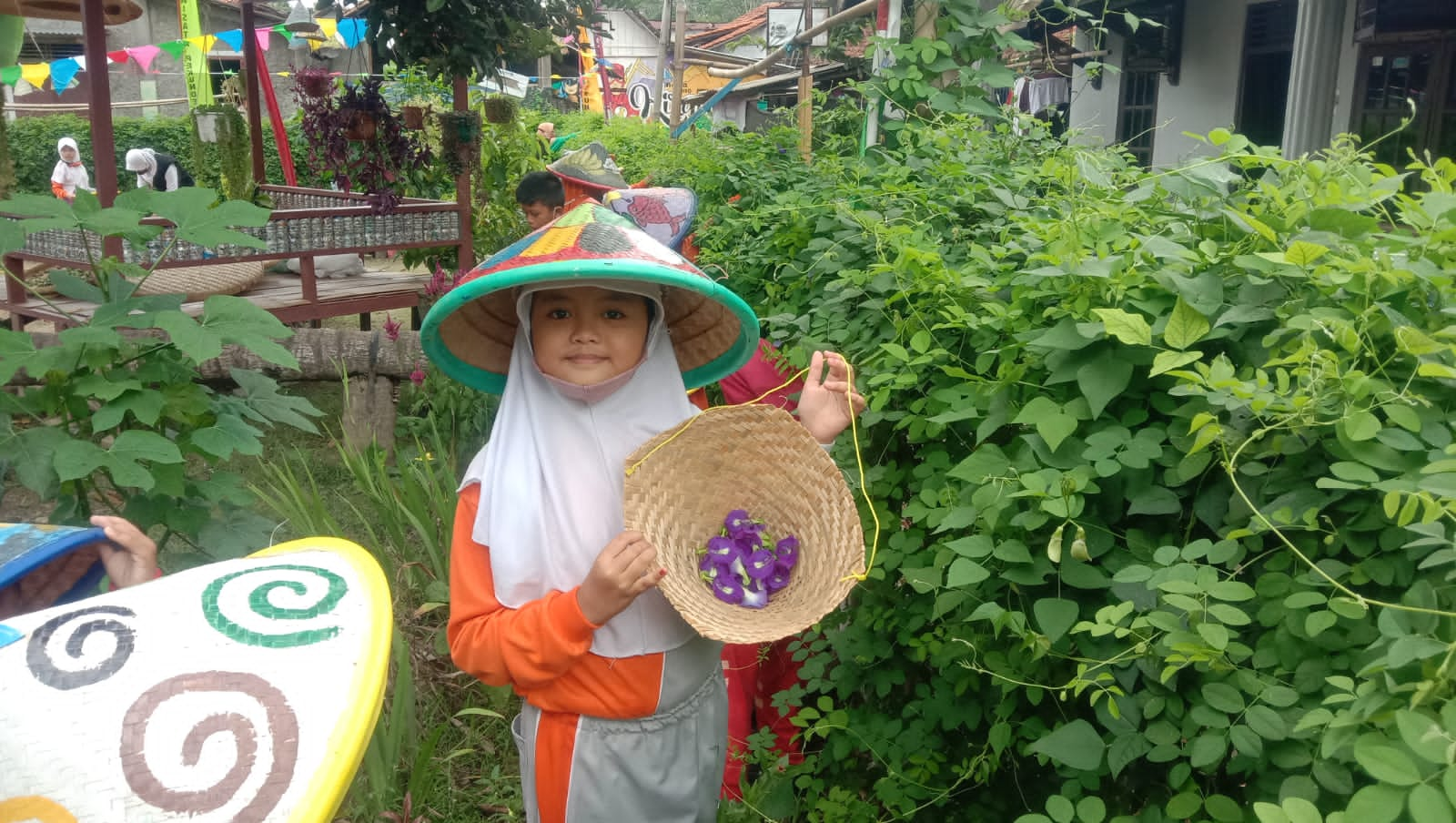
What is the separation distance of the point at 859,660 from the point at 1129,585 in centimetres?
90

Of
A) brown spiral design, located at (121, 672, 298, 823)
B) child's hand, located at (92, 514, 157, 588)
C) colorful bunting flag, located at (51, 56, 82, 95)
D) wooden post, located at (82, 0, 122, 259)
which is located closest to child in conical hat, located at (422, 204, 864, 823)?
child's hand, located at (92, 514, 157, 588)

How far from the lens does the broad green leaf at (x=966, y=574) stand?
1312 mm

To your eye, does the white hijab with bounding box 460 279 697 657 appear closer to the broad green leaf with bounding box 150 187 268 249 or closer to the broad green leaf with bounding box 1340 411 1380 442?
the broad green leaf with bounding box 150 187 268 249

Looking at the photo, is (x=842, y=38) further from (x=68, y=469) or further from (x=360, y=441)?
(x=68, y=469)

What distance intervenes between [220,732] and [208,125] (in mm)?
7979

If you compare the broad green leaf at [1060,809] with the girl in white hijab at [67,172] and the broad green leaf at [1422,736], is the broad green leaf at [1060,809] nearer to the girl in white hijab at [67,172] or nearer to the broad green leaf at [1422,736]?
the broad green leaf at [1422,736]

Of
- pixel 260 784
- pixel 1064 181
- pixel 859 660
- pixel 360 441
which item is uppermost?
pixel 1064 181

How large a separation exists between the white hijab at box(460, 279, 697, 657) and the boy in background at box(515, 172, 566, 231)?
11.8 ft

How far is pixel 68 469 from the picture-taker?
195 cm

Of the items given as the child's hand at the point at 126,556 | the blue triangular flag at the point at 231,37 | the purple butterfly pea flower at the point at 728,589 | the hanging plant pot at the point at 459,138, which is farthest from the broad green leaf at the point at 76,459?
the blue triangular flag at the point at 231,37

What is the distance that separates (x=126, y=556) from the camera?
159 cm

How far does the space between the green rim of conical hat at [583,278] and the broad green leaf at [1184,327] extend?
73 centimetres

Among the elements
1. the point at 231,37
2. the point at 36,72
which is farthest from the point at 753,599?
the point at 36,72

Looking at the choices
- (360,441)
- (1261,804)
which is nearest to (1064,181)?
(1261,804)
